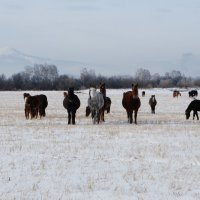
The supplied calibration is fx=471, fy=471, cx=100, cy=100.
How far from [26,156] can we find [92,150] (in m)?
1.99

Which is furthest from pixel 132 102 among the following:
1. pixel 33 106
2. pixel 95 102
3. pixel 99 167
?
pixel 99 167

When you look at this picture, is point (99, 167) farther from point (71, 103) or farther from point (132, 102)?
point (132, 102)

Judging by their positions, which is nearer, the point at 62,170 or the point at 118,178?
the point at 118,178

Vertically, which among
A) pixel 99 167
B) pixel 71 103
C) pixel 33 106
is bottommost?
pixel 99 167

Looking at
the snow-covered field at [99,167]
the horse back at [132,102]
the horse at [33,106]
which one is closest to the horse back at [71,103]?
the horse back at [132,102]

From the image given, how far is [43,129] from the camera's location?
19516mm

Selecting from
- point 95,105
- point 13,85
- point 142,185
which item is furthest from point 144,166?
point 13,85

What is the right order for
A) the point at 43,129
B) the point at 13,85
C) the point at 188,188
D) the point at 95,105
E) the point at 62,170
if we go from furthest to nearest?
the point at 13,85, the point at 95,105, the point at 43,129, the point at 62,170, the point at 188,188

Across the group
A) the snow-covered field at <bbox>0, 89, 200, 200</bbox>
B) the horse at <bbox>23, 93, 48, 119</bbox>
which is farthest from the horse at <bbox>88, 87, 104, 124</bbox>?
the snow-covered field at <bbox>0, 89, 200, 200</bbox>

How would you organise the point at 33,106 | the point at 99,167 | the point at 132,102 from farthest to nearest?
the point at 33,106, the point at 132,102, the point at 99,167

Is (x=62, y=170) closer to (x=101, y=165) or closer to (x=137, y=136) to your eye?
(x=101, y=165)

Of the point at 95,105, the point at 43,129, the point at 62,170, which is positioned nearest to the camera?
the point at 62,170

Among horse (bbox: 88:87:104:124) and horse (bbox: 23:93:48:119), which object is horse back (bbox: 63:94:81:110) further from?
horse (bbox: 23:93:48:119)

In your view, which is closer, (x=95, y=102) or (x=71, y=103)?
(x=71, y=103)
